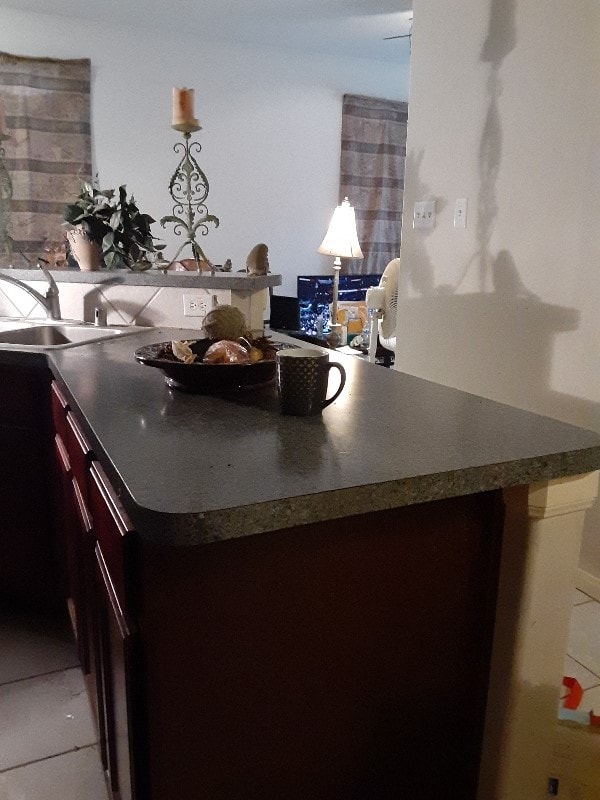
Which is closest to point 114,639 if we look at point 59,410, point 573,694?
point 59,410

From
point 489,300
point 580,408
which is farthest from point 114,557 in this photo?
point 489,300

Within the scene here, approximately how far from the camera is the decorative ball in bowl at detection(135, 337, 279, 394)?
1.21 metres

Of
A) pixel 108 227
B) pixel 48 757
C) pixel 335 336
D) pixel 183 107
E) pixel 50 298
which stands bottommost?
pixel 48 757

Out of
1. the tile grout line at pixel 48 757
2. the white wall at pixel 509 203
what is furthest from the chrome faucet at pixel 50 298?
the white wall at pixel 509 203

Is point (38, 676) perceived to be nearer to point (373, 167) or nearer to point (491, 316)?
point (491, 316)

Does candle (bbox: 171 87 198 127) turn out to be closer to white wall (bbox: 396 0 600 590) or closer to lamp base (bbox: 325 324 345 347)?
white wall (bbox: 396 0 600 590)

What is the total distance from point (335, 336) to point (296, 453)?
11.4 feet

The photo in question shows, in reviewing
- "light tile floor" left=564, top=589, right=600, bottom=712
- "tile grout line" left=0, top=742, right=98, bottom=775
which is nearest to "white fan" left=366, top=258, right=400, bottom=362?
"light tile floor" left=564, top=589, right=600, bottom=712

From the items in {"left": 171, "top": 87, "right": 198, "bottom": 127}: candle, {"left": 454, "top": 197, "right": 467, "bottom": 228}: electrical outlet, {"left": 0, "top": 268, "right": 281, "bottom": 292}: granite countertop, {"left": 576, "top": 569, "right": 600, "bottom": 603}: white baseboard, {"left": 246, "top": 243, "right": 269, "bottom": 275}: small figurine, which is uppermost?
{"left": 171, "top": 87, "right": 198, "bottom": 127}: candle

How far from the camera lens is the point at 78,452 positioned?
3.97ft

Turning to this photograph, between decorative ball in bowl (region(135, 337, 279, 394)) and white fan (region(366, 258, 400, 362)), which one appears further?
white fan (region(366, 258, 400, 362))

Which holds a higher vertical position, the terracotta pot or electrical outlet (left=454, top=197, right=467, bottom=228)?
electrical outlet (left=454, top=197, right=467, bottom=228)

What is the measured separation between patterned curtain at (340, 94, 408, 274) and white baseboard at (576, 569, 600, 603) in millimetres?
3687

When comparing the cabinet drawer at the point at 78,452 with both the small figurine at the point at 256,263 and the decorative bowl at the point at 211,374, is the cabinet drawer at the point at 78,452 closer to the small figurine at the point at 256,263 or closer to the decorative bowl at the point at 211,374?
the decorative bowl at the point at 211,374
